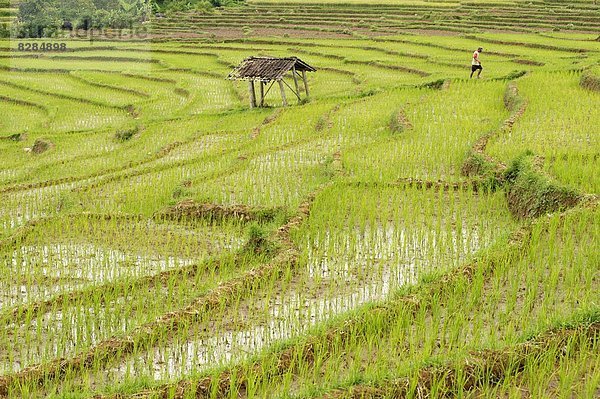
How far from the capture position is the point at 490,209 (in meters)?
6.88

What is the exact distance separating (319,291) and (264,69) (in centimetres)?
977

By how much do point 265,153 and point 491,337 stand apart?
6.29 meters

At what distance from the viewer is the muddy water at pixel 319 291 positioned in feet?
13.8

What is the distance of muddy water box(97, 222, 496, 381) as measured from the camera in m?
4.20

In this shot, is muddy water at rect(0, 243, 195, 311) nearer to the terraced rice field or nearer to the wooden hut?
the terraced rice field

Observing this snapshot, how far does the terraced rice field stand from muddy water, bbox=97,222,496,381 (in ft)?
0.07

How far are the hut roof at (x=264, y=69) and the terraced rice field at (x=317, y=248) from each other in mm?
749

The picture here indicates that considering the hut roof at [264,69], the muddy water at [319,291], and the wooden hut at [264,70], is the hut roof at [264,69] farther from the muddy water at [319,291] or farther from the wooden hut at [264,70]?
the muddy water at [319,291]

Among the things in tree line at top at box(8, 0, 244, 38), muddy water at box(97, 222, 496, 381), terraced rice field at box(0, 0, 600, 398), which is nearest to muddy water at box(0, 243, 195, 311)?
terraced rice field at box(0, 0, 600, 398)

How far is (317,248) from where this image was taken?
605cm

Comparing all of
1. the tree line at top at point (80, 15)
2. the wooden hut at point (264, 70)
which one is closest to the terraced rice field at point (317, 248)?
the wooden hut at point (264, 70)

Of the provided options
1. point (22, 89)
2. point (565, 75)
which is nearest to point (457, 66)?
point (565, 75)

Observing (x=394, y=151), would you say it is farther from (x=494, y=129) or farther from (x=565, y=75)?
(x=565, y=75)

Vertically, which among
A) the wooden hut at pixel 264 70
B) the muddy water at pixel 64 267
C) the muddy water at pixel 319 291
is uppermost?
the wooden hut at pixel 264 70
